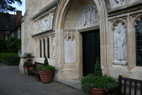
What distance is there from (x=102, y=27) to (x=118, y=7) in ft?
2.86

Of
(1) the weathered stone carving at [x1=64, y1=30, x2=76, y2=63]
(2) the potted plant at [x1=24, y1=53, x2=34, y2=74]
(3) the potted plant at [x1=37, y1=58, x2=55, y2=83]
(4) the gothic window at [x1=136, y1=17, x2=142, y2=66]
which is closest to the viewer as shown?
(4) the gothic window at [x1=136, y1=17, x2=142, y2=66]

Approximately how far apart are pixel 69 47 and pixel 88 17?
194 centimetres

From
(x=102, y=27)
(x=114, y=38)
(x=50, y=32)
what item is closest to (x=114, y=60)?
(x=114, y=38)

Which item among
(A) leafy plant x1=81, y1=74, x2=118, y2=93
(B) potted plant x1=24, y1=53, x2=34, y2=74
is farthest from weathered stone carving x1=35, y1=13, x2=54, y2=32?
(A) leafy plant x1=81, y1=74, x2=118, y2=93

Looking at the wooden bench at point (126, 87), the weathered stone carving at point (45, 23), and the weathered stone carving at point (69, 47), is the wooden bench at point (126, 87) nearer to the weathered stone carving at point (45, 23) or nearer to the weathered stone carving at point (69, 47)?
the weathered stone carving at point (69, 47)

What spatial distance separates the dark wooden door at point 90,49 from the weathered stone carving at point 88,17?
464 millimetres

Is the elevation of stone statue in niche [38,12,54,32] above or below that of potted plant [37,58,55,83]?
above

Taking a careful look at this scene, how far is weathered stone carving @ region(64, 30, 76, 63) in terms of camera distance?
348 inches

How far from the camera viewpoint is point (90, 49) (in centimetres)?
828

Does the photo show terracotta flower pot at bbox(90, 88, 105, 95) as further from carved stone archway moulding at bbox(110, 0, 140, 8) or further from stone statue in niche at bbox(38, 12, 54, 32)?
stone statue in niche at bbox(38, 12, 54, 32)

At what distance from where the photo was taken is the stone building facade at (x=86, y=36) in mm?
4938

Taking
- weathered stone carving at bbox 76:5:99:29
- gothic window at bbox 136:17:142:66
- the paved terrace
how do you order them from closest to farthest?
gothic window at bbox 136:17:142:66 < the paved terrace < weathered stone carving at bbox 76:5:99:29

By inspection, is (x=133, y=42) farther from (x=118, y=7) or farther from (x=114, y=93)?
(x=114, y=93)

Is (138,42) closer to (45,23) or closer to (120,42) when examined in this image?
(120,42)
